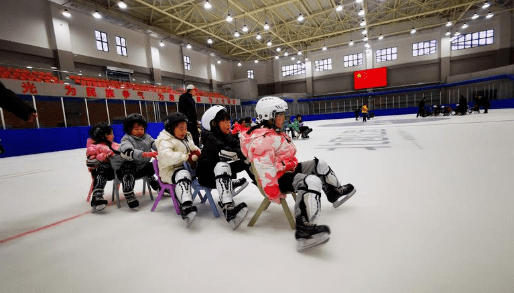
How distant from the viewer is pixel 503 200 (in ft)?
6.37

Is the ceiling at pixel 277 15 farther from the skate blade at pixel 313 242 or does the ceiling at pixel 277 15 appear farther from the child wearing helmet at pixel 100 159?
the skate blade at pixel 313 242

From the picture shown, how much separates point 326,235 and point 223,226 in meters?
0.88

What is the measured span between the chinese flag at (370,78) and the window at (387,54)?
1.31 meters

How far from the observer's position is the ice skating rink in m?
1.20

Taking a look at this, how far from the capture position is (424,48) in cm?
2242

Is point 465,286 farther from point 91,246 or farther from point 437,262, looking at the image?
point 91,246

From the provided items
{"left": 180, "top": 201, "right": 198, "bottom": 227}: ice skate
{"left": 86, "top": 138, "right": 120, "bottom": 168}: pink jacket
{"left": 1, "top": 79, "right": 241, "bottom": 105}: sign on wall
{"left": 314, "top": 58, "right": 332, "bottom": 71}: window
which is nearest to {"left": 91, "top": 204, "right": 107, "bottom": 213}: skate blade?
{"left": 86, "top": 138, "right": 120, "bottom": 168}: pink jacket

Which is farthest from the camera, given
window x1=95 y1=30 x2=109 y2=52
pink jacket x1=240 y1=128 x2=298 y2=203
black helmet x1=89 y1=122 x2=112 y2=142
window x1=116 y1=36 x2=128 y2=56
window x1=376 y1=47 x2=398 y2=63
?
window x1=376 y1=47 x2=398 y2=63

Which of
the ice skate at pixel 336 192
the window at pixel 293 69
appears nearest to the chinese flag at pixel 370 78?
the window at pixel 293 69

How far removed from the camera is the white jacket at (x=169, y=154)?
2.11 meters

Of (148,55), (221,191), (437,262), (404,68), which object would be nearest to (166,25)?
(148,55)

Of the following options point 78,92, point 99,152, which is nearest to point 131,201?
point 99,152

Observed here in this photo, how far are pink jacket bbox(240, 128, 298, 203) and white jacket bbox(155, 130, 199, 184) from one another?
2.45 ft

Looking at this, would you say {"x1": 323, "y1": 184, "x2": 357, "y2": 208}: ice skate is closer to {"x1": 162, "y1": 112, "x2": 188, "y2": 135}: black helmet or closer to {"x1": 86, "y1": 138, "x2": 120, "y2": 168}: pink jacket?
{"x1": 162, "y1": 112, "x2": 188, "y2": 135}: black helmet
